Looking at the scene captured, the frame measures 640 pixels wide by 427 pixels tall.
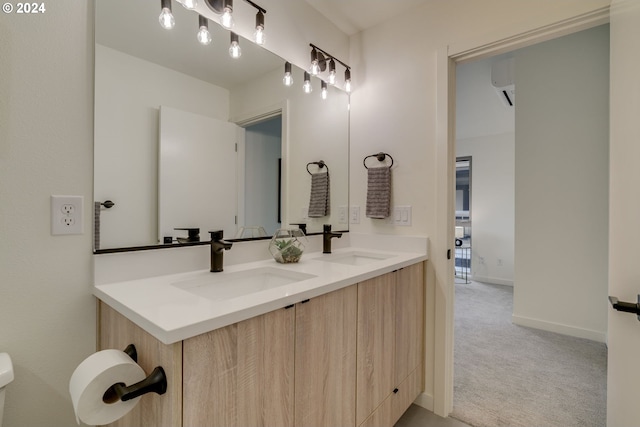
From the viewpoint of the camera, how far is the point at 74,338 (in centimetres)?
100

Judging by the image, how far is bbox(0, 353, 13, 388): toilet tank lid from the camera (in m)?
0.78

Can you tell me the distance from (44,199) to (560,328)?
3.81 m

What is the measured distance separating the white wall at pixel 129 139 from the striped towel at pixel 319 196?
3.01 ft

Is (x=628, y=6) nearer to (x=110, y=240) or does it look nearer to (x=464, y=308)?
(x=110, y=240)

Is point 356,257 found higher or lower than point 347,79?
lower

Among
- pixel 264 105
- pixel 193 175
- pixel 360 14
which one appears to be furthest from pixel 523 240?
pixel 193 175

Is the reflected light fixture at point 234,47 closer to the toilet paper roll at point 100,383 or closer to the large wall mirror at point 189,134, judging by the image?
the large wall mirror at point 189,134

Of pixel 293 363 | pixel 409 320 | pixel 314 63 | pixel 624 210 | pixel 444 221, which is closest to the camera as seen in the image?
pixel 293 363

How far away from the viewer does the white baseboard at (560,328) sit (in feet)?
8.63

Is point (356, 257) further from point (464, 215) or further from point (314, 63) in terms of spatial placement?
point (464, 215)

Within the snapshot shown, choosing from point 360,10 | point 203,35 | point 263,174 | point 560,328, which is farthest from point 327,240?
point 560,328

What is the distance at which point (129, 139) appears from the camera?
1.13m

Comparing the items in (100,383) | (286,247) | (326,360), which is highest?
(286,247)

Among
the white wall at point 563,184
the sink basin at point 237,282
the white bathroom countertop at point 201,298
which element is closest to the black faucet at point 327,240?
the white bathroom countertop at point 201,298
